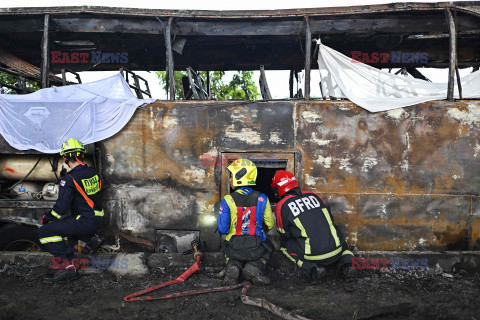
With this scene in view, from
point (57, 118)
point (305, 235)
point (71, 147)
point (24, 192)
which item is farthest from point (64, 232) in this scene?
point (305, 235)

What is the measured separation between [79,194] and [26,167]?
165 centimetres

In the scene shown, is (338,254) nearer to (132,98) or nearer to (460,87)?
(460,87)

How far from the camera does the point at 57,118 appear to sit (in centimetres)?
525

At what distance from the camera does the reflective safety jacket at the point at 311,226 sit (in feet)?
13.9

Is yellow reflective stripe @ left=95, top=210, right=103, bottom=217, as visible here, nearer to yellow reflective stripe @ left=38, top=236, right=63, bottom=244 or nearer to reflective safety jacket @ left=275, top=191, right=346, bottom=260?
yellow reflective stripe @ left=38, top=236, right=63, bottom=244

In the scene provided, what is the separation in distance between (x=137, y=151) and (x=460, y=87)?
5.77m

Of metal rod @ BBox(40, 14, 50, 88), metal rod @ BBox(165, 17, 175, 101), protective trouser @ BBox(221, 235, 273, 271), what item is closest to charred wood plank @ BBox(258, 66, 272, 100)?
metal rod @ BBox(165, 17, 175, 101)

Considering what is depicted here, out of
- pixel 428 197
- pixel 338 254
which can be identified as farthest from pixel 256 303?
pixel 428 197

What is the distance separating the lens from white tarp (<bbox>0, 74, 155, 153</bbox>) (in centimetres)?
518

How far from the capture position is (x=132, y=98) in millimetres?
5492

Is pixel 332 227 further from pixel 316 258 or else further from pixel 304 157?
pixel 304 157

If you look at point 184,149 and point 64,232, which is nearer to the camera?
point 64,232

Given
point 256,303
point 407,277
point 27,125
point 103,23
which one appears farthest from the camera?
point 103,23

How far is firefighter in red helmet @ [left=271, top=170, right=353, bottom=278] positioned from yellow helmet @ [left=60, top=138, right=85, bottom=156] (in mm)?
3250
